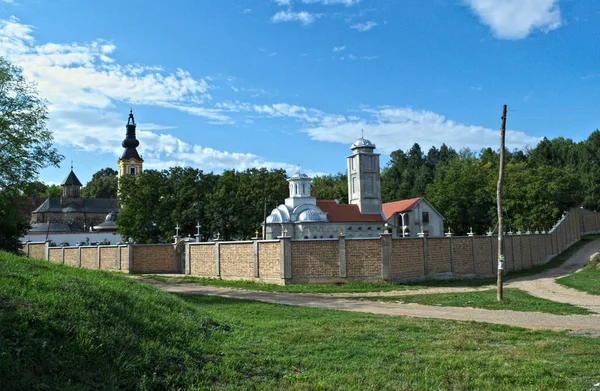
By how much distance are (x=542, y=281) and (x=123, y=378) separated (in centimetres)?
2703

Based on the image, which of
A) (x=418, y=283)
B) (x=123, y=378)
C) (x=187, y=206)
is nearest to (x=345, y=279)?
(x=418, y=283)

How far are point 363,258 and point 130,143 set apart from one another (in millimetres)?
75359

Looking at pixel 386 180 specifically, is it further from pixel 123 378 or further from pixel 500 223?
pixel 123 378

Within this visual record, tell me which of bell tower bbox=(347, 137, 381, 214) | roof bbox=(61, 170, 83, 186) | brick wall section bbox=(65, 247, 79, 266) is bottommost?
brick wall section bbox=(65, 247, 79, 266)

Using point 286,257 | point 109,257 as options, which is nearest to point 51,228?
point 109,257

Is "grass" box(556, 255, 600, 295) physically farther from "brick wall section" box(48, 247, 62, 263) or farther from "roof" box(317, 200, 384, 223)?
"brick wall section" box(48, 247, 62, 263)

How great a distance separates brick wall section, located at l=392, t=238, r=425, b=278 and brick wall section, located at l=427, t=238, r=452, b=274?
0.64 metres

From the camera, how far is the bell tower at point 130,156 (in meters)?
88.8

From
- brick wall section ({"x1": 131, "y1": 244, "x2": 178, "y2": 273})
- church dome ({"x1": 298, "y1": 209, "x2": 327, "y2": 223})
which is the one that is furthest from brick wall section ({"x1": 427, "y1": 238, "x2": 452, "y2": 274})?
brick wall section ({"x1": 131, "y1": 244, "x2": 178, "y2": 273})

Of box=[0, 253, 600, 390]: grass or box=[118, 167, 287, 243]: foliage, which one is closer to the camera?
box=[0, 253, 600, 390]: grass

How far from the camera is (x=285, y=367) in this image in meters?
7.21

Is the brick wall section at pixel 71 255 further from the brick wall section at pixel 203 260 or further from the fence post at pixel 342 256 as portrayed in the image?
the fence post at pixel 342 256

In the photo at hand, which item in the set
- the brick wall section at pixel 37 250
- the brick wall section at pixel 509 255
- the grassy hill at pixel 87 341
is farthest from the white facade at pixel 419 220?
the grassy hill at pixel 87 341

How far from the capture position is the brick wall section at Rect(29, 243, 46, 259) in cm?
4311
